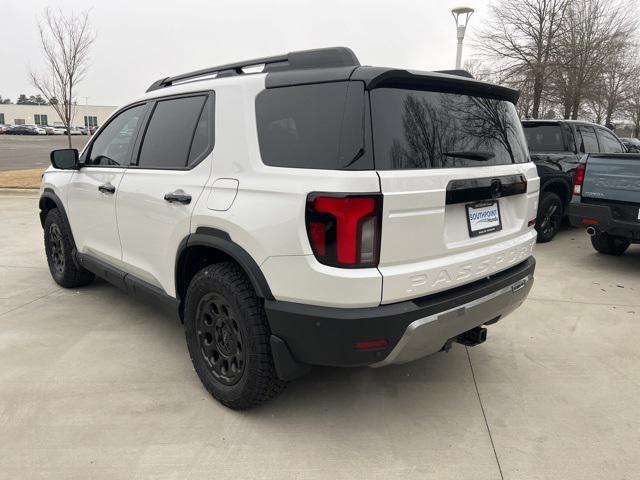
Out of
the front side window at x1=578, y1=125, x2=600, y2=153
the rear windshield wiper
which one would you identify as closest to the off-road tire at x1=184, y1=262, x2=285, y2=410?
the rear windshield wiper

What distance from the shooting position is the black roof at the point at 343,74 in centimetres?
224

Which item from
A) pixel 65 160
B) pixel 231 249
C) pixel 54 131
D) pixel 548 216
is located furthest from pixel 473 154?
pixel 54 131

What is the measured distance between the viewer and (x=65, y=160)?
4125 millimetres

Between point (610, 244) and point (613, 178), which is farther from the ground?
point (613, 178)

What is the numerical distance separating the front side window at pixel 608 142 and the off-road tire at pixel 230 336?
7548 mm

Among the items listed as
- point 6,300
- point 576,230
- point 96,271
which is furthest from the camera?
point 576,230

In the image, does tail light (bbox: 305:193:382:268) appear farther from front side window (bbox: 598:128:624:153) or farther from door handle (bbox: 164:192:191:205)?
front side window (bbox: 598:128:624:153)

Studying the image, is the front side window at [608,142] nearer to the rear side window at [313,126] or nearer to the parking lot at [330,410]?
the parking lot at [330,410]

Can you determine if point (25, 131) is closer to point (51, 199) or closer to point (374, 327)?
point (51, 199)

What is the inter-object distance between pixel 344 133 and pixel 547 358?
2.46 meters

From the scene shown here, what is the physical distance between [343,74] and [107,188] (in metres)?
2.23

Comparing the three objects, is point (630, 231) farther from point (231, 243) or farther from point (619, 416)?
point (231, 243)

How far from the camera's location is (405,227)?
7.33ft

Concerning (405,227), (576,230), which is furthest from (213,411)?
(576,230)
